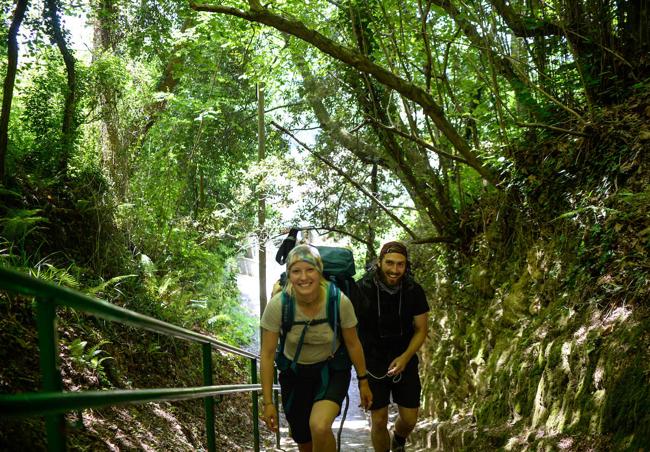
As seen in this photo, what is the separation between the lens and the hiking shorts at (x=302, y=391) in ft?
15.2

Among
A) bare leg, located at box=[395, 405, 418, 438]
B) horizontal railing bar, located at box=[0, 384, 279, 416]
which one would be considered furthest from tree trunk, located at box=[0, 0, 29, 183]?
horizontal railing bar, located at box=[0, 384, 279, 416]

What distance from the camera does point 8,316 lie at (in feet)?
18.9

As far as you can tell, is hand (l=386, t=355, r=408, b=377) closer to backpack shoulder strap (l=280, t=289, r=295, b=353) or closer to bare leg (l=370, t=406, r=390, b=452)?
bare leg (l=370, t=406, r=390, b=452)

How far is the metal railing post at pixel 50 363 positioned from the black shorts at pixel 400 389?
4069mm

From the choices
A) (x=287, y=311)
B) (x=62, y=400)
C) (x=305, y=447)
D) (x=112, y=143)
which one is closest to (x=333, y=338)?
(x=287, y=311)

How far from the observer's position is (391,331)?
5602 millimetres

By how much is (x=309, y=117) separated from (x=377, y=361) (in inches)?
537

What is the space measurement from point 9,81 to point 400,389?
5.36 metres

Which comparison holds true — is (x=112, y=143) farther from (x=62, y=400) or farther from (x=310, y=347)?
(x=62, y=400)

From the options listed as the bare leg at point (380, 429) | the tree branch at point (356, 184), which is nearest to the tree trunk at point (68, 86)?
the tree branch at point (356, 184)

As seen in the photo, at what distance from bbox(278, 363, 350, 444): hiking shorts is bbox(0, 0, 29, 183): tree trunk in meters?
4.88

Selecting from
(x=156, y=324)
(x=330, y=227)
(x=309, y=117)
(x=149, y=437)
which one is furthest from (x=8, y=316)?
(x=309, y=117)

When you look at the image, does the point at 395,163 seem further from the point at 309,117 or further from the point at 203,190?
the point at 203,190

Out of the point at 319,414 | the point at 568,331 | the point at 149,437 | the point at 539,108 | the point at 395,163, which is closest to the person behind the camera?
the point at 319,414
